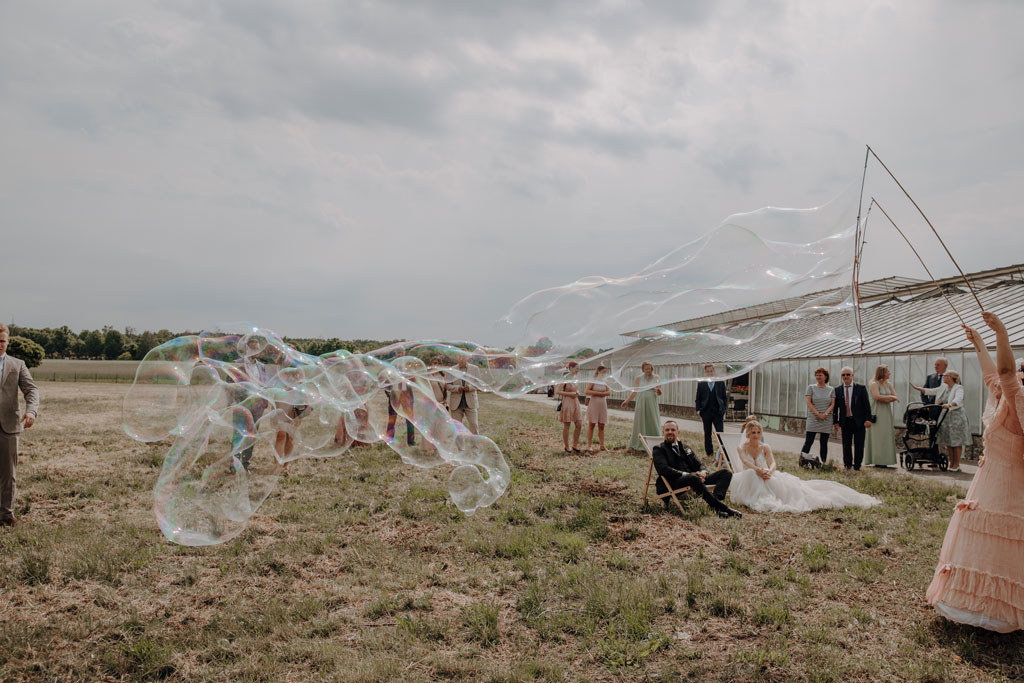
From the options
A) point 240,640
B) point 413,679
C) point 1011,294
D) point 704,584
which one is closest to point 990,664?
point 704,584

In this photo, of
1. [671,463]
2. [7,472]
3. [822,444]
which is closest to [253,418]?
[7,472]

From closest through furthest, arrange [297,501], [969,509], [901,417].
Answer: [969,509] → [297,501] → [901,417]

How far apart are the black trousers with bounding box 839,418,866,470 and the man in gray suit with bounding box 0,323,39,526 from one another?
41.2 ft

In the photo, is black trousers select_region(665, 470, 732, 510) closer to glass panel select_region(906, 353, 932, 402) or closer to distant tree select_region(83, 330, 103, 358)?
glass panel select_region(906, 353, 932, 402)

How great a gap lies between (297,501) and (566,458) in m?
5.35

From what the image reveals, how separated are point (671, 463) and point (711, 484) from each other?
62cm

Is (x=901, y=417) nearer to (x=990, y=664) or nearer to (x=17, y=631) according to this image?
(x=990, y=664)

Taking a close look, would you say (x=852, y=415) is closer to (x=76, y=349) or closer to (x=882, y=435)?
(x=882, y=435)

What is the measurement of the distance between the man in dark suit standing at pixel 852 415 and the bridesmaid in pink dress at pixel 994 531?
23.2 feet

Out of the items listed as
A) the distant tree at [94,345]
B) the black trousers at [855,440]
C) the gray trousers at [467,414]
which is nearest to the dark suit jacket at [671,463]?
the gray trousers at [467,414]

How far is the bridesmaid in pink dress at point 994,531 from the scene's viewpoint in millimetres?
4344

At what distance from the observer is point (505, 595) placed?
5.30m

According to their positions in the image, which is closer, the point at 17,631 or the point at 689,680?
the point at 689,680

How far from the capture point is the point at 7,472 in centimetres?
705
